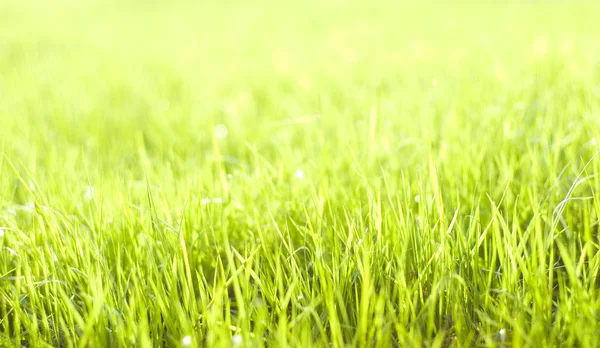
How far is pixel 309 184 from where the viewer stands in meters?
1.63

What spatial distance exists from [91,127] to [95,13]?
6.55m

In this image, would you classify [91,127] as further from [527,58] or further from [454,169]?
[527,58]

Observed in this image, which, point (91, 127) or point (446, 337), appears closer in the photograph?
point (446, 337)

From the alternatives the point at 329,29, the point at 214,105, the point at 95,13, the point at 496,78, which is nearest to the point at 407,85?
the point at 496,78

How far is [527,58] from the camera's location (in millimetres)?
3070

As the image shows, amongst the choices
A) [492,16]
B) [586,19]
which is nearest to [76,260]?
[586,19]

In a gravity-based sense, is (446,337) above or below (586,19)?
below

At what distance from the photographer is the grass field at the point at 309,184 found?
1080 mm

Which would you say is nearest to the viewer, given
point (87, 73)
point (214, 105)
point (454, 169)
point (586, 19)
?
point (454, 169)

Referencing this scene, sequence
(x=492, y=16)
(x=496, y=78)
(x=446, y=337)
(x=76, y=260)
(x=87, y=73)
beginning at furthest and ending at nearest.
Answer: (x=492, y=16), (x=87, y=73), (x=496, y=78), (x=76, y=260), (x=446, y=337)

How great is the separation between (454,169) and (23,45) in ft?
17.1

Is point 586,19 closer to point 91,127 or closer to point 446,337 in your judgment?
point 91,127

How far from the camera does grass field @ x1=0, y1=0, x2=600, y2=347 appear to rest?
1.08 m

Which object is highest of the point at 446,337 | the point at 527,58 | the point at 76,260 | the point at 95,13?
the point at 95,13
